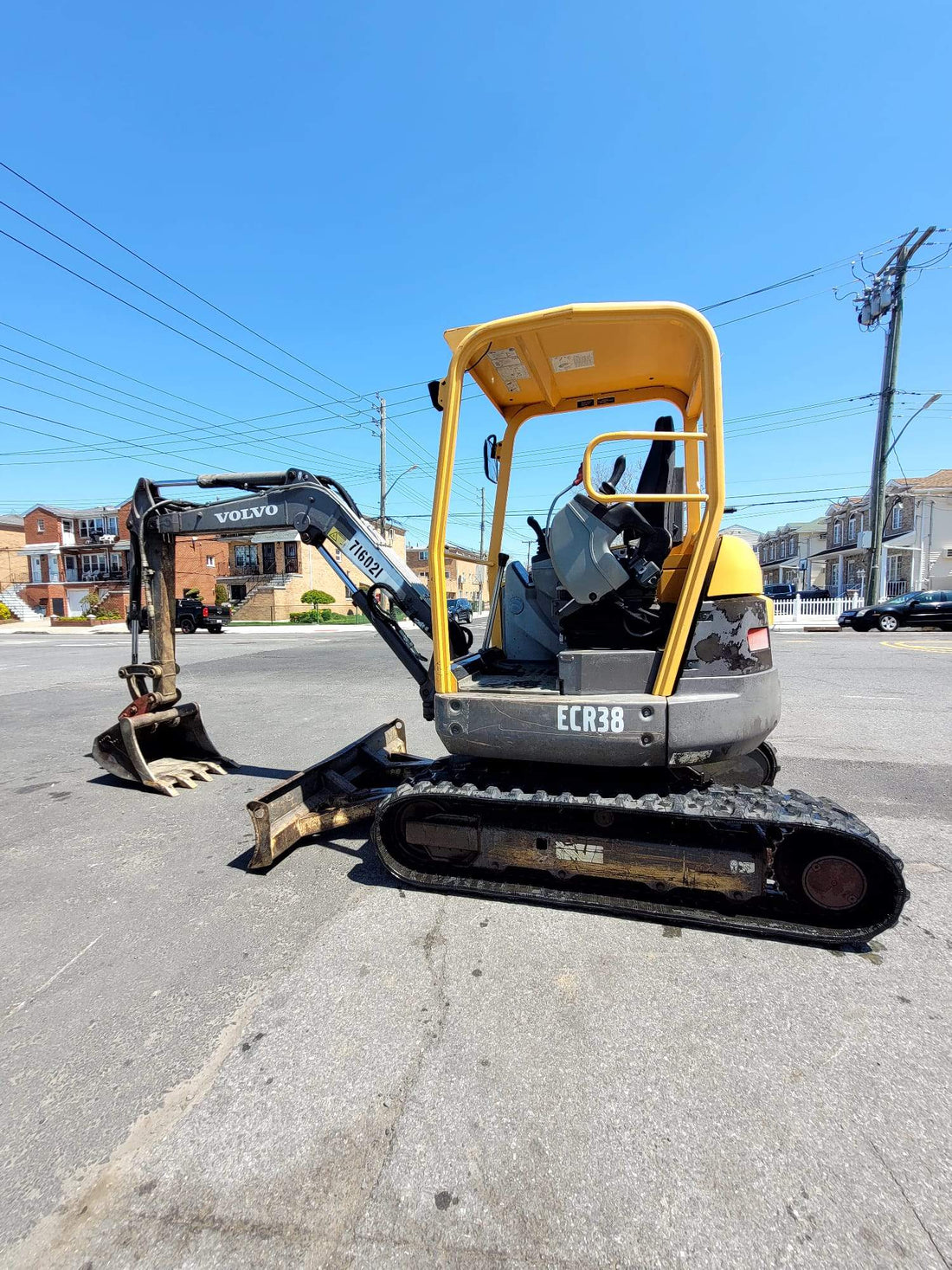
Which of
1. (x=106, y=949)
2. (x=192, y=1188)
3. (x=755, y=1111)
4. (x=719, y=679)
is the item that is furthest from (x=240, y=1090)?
(x=719, y=679)

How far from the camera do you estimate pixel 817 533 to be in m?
57.4

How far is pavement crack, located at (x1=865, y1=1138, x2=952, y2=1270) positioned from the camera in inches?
56.4

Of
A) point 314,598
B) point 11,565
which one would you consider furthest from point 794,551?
point 11,565

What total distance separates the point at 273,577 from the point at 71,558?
818 inches

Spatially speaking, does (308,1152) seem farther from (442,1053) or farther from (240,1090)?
(442,1053)

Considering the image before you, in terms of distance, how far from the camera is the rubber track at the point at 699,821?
2.55m

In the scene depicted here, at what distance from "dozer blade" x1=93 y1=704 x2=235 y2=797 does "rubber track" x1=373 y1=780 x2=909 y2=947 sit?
2.76m

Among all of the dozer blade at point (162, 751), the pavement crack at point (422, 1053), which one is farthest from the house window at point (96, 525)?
the pavement crack at point (422, 1053)

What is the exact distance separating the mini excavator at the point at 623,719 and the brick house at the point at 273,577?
36652 millimetres

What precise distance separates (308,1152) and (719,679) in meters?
2.42

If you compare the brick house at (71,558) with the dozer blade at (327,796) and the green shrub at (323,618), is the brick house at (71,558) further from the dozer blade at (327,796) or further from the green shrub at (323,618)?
the dozer blade at (327,796)

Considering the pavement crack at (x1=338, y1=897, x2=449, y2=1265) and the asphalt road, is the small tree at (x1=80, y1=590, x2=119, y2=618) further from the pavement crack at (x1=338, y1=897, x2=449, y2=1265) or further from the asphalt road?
the pavement crack at (x1=338, y1=897, x2=449, y2=1265)

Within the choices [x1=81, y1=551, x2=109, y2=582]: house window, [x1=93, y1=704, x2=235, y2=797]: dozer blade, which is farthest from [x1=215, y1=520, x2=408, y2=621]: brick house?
[x1=93, y1=704, x2=235, y2=797]: dozer blade

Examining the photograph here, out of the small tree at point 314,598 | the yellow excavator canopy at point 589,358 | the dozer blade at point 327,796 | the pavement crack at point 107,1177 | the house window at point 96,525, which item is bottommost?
the pavement crack at point 107,1177
